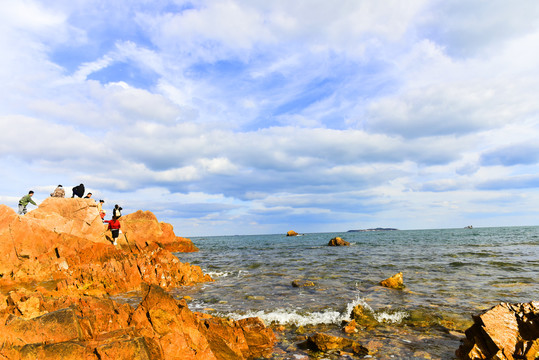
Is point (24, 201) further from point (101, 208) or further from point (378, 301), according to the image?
point (378, 301)

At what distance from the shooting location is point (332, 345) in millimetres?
6758

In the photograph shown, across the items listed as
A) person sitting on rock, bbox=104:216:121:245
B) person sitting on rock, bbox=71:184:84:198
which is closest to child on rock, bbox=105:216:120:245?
person sitting on rock, bbox=104:216:121:245

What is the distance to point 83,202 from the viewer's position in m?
22.8

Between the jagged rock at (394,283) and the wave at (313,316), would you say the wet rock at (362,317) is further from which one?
the jagged rock at (394,283)

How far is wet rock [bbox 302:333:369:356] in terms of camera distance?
658cm

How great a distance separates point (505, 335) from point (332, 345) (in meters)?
3.62

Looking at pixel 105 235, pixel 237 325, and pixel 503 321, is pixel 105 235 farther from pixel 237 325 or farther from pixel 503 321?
pixel 503 321

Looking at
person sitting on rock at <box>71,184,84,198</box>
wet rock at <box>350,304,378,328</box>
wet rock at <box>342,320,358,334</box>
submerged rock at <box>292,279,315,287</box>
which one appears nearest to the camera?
wet rock at <box>342,320,358,334</box>

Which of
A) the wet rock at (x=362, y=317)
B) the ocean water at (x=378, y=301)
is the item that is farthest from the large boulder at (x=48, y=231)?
the wet rock at (x=362, y=317)

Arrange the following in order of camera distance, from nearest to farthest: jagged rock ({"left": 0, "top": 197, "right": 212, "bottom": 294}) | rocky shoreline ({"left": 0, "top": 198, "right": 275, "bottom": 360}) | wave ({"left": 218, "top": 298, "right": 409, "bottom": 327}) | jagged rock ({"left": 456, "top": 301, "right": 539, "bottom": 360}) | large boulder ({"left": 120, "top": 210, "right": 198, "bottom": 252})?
rocky shoreline ({"left": 0, "top": 198, "right": 275, "bottom": 360}) → jagged rock ({"left": 456, "top": 301, "right": 539, "bottom": 360}) → wave ({"left": 218, "top": 298, "right": 409, "bottom": 327}) → jagged rock ({"left": 0, "top": 197, "right": 212, "bottom": 294}) → large boulder ({"left": 120, "top": 210, "right": 198, "bottom": 252})

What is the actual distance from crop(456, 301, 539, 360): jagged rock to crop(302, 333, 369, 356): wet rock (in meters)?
2.17

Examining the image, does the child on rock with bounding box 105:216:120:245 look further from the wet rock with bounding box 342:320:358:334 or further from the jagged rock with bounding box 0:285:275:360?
the wet rock with bounding box 342:320:358:334

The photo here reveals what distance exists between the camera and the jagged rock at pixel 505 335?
5.48 meters

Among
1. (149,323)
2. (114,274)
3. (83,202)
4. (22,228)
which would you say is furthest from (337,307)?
(83,202)
